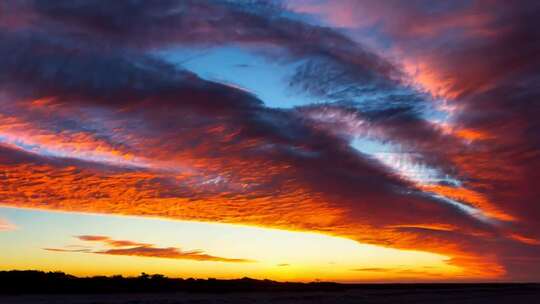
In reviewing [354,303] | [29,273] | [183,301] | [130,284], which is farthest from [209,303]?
[29,273]

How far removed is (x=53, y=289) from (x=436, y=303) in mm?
39545

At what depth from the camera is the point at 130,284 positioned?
212ft

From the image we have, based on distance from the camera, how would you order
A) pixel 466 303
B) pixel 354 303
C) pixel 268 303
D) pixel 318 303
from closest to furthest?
pixel 268 303 → pixel 318 303 → pixel 354 303 → pixel 466 303

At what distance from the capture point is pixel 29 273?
63844 mm

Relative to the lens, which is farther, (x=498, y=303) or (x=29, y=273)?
(x=498, y=303)

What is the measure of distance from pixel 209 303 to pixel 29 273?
27.6 meters

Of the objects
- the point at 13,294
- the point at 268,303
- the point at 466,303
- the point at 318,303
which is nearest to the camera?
the point at 13,294

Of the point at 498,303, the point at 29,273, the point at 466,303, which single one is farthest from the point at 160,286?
the point at 498,303

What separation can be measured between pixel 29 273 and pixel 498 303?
52819mm

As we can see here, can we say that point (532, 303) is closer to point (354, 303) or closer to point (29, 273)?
point (354, 303)

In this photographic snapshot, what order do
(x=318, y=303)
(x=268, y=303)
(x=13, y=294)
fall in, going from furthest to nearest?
1. (x=318, y=303)
2. (x=268, y=303)
3. (x=13, y=294)

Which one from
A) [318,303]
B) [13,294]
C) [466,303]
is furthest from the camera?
[466,303]

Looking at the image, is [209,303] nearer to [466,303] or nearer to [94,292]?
[94,292]

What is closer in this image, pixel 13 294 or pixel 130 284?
pixel 13 294
